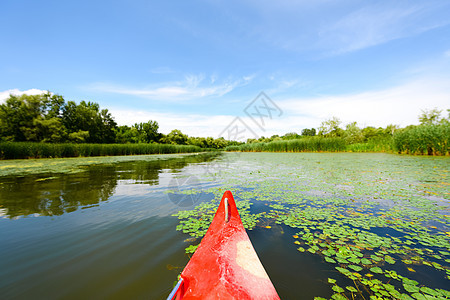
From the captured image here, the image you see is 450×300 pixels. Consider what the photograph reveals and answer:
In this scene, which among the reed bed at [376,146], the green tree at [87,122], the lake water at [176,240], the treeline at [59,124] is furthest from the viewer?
the green tree at [87,122]

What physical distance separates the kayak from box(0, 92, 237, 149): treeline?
123 ft

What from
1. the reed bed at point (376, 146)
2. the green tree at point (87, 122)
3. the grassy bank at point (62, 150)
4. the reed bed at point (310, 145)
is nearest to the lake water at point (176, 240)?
the grassy bank at point (62, 150)

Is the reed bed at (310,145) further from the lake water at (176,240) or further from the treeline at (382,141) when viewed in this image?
the lake water at (176,240)

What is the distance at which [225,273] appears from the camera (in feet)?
3.42

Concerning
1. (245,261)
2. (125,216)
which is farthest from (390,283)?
(125,216)

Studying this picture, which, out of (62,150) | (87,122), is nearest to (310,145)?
(62,150)

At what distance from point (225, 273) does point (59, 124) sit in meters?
41.0

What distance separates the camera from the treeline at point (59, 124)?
26.6 meters

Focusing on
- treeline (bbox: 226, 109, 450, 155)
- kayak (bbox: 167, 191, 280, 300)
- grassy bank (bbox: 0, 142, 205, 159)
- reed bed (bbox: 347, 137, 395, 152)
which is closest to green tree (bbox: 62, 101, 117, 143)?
grassy bank (bbox: 0, 142, 205, 159)

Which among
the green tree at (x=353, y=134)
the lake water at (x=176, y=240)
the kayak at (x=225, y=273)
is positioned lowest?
the lake water at (x=176, y=240)

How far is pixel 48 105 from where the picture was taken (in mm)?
32031

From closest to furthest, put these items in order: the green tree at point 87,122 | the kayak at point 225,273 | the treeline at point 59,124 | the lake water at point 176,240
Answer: the kayak at point 225,273, the lake water at point 176,240, the treeline at point 59,124, the green tree at point 87,122

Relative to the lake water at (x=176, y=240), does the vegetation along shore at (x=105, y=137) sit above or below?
above

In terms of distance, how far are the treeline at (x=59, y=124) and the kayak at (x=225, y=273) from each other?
123 ft
